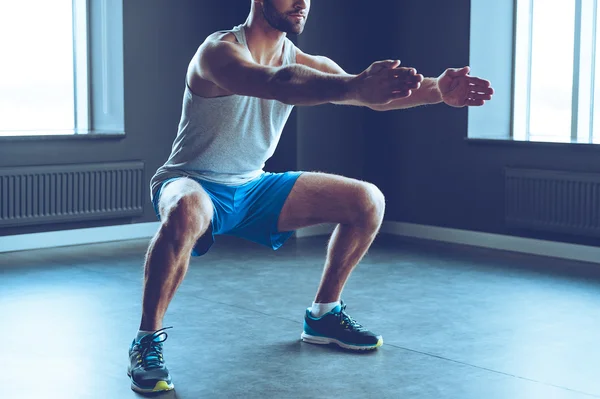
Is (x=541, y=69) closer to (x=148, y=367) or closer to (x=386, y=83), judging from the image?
(x=386, y=83)

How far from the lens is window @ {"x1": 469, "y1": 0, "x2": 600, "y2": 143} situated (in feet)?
16.4

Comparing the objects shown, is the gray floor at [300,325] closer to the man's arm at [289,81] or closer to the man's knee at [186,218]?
the man's knee at [186,218]

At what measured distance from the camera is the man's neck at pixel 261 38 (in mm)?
2811

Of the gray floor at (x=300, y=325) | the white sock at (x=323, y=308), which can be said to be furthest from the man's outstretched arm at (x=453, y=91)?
the gray floor at (x=300, y=325)

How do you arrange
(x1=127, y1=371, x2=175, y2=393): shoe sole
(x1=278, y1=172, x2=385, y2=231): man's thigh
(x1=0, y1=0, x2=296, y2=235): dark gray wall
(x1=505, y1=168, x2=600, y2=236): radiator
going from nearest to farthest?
(x1=127, y1=371, x2=175, y2=393): shoe sole, (x1=278, y1=172, x2=385, y2=231): man's thigh, (x1=505, y1=168, x2=600, y2=236): radiator, (x1=0, y1=0, x2=296, y2=235): dark gray wall

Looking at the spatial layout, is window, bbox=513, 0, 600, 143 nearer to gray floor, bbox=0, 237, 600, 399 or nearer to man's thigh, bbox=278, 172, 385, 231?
gray floor, bbox=0, 237, 600, 399

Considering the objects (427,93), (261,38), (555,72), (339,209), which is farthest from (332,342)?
(555,72)

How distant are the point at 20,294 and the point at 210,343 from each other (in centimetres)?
120

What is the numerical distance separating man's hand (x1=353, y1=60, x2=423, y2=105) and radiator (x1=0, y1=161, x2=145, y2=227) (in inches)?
129

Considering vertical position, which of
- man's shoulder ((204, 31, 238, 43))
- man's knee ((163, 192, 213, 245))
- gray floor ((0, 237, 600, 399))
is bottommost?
gray floor ((0, 237, 600, 399))

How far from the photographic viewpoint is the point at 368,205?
2.90 m

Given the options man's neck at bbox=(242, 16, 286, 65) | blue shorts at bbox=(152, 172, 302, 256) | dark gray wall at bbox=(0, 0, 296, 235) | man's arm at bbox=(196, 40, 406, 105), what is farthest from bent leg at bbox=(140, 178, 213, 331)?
dark gray wall at bbox=(0, 0, 296, 235)

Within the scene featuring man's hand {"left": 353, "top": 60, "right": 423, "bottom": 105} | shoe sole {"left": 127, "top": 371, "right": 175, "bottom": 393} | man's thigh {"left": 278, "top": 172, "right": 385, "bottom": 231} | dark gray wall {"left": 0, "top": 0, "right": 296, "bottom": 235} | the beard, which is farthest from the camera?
dark gray wall {"left": 0, "top": 0, "right": 296, "bottom": 235}

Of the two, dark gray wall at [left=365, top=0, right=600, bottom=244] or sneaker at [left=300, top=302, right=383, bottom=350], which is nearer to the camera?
sneaker at [left=300, top=302, right=383, bottom=350]
